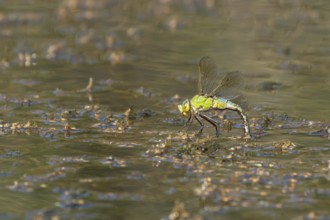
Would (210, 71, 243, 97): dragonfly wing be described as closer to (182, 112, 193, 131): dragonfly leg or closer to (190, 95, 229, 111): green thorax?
(190, 95, 229, 111): green thorax

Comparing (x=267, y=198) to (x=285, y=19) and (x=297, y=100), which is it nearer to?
(x=297, y=100)

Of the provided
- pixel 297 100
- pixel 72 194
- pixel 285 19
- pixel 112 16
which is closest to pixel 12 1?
pixel 112 16

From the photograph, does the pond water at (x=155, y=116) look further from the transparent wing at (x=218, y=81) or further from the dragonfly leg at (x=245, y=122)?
the transparent wing at (x=218, y=81)

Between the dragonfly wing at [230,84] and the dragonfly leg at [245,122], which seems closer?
the dragonfly leg at [245,122]

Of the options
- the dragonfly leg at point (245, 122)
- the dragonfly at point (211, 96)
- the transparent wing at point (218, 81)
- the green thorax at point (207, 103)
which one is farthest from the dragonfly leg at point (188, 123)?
the dragonfly leg at point (245, 122)

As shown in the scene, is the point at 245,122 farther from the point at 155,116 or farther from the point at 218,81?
the point at 155,116

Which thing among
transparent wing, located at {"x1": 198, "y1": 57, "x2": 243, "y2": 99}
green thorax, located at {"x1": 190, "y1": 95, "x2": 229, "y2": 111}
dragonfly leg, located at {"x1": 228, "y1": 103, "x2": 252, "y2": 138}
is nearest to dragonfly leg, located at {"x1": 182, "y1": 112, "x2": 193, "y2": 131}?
green thorax, located at {"x1": 190, "y1": 95, "x2": 229, "y2": 111}
